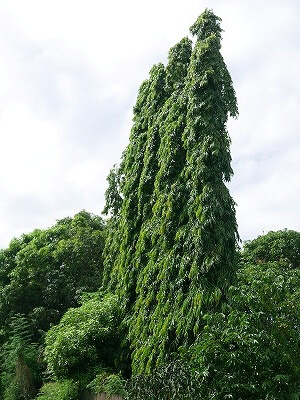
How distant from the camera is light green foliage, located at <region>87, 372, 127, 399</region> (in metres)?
13.1

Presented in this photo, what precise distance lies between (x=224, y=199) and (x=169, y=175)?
104 inches

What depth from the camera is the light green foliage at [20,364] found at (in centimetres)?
1855

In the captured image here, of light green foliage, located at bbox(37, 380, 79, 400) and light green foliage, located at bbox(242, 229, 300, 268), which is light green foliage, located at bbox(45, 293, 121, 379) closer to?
light green foliage, located at bbox(37, 380, 79, 400)

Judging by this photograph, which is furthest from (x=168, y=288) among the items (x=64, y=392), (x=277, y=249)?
(x=277, y=249)

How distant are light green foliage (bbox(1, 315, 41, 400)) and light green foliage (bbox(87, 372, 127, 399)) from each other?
4.87 meters

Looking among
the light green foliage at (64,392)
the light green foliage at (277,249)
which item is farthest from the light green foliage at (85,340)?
the light green foliage at (277,249)

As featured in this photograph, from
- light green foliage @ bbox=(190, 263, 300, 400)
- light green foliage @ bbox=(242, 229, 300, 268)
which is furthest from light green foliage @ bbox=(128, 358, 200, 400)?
light green foliage @ bbox=(242, 229, 300, 268)

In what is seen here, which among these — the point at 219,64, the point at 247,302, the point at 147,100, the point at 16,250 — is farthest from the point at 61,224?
the point at 247,302

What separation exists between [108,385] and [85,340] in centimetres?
258

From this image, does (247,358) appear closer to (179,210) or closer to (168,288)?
(168,288)

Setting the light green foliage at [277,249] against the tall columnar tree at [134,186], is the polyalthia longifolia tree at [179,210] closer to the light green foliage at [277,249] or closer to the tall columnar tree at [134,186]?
the tall columnar tree at [134,186]

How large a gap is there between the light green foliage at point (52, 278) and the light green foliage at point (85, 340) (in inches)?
177

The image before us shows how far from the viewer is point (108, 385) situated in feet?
43.7

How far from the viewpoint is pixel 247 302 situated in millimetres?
8523
